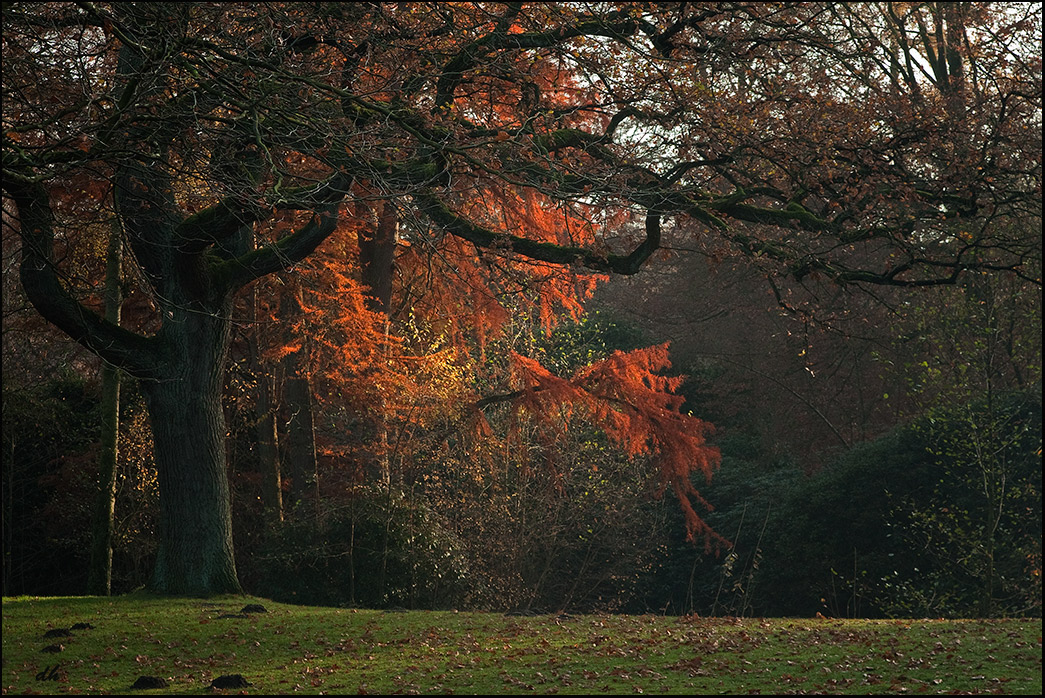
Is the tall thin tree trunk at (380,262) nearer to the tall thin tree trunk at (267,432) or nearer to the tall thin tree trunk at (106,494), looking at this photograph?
the tall thin tree trunk at (267,432)

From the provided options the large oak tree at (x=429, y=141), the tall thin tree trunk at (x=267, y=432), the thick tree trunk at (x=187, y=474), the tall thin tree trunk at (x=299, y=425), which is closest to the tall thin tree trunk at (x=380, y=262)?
the tall thin tree trunk at (x=299, y=425)

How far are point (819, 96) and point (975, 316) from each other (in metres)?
5.02

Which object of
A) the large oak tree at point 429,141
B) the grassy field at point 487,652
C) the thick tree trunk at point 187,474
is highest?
the large oak tree at point 429,141

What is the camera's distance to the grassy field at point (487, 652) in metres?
7.18

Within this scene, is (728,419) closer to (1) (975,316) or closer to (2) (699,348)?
(2) (699,348)

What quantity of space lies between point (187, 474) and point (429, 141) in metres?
5.70

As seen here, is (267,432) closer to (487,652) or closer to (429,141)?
(487,652)

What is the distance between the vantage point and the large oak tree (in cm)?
736

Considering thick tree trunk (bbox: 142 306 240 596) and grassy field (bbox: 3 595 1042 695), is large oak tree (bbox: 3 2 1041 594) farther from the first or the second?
grassy field (bbox: 3 595 1042 695)

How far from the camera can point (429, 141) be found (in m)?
7.98

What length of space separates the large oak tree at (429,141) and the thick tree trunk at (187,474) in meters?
0.03

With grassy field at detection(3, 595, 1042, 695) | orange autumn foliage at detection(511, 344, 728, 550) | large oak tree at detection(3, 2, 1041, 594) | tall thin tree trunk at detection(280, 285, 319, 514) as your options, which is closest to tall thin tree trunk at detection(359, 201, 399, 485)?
tall thin tree trunk at detection(280, 285, 319, 514)

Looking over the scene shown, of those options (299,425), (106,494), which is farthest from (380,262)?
(106,494)

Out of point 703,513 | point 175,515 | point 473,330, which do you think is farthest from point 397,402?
point 703,513
